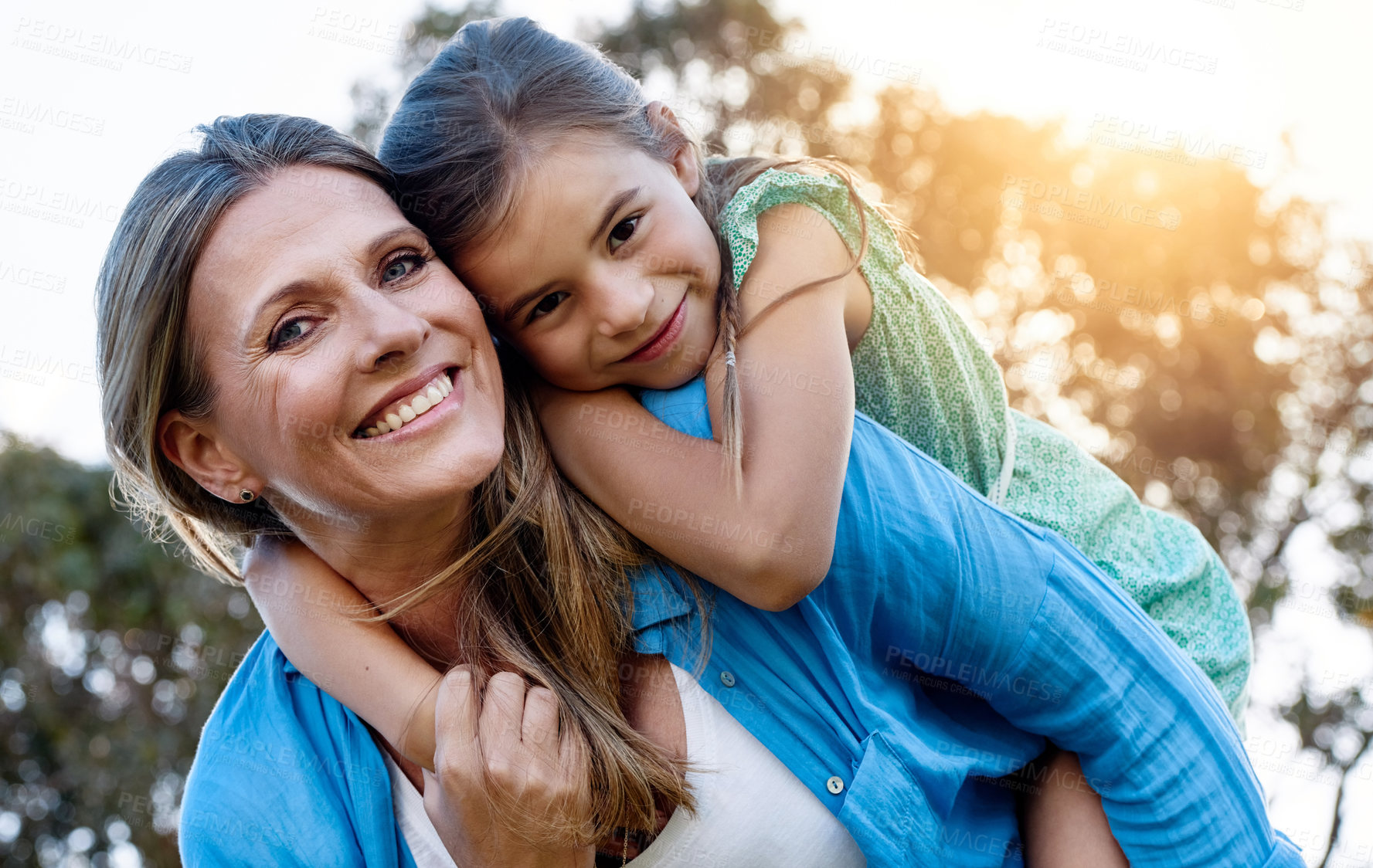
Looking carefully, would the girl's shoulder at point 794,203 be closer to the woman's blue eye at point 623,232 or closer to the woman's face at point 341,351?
the woman's blue eye at point 623,232

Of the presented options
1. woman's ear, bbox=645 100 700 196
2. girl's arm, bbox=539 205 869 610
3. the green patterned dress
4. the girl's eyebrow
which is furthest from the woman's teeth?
the green patterned dress

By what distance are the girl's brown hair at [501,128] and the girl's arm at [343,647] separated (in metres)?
0.71

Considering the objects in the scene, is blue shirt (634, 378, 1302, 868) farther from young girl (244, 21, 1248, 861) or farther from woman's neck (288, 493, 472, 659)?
woman's neck (288, 493, 472, 659)

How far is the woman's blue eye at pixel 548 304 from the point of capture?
2096mm

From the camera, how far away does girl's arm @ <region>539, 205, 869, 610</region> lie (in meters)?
1.82

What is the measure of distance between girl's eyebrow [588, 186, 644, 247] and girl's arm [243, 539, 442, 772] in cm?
85

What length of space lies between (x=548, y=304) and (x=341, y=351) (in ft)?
1.40

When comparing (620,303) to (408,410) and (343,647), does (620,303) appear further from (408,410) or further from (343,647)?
(343,647)

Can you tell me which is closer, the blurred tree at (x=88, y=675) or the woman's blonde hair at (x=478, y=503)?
the woman's blonde hair at (x=478, y=503)

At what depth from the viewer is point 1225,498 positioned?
26.0ft

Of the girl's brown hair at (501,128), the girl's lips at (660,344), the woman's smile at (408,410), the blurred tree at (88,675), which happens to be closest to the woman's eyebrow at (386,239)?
the girl's brown hair at (501,128)

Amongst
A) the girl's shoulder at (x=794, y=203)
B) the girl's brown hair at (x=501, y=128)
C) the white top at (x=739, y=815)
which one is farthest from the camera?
the girl's shoulder at (x=794, y=203)

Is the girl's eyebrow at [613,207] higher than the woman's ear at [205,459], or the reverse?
the girl's eyebrow at [613,207]

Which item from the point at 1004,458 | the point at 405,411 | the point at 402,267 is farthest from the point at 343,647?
the point at 1004,458
